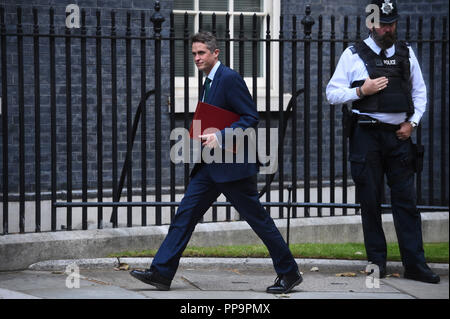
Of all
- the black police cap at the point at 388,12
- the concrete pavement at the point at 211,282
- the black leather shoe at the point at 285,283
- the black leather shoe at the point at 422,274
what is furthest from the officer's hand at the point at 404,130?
the black leather shoe at the point at 285,283

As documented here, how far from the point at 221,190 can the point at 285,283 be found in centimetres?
81

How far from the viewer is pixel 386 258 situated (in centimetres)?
751

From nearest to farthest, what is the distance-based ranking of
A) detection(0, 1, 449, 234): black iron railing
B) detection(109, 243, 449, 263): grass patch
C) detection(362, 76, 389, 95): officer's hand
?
detection(362, 76, 389, 95): officer's hand, detection(109, 243, 449, 263): grass patch, detection(0, 1, 449, 234): black iron railing

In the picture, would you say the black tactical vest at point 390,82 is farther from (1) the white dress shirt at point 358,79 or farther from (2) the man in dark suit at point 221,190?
(2) the man in dark suit at point 221,190

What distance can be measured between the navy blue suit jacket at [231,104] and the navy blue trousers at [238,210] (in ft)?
0.22

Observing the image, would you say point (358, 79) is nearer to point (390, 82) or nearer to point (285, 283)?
point (390, 82)

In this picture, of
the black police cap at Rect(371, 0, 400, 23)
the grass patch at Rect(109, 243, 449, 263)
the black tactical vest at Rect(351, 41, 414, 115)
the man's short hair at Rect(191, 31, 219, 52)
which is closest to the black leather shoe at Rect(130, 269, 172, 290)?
the grass patch at Rect(109, 243, 449, 263)

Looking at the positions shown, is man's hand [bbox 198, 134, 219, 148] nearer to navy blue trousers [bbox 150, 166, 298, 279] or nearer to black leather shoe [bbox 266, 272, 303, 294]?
navy blue trousers [bbox 150, 166, 298, 279]

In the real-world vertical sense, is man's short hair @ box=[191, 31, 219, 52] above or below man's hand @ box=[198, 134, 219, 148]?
above

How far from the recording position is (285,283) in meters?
6.66

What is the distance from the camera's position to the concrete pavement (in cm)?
662

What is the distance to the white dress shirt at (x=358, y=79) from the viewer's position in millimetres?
7152

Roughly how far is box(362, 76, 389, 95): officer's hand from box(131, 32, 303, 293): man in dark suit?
38.3 inches
